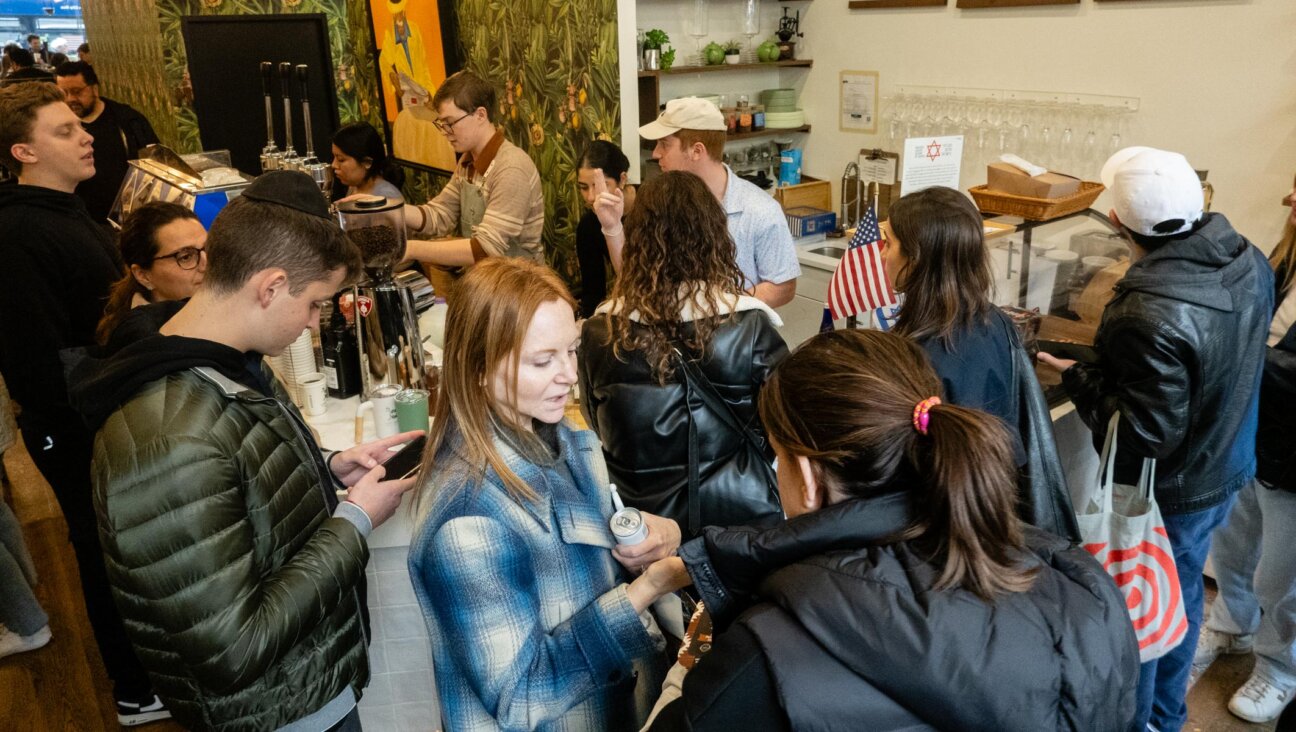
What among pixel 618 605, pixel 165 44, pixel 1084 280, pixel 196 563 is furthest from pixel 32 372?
pixel 165 44

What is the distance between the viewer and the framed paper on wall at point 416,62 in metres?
5.92

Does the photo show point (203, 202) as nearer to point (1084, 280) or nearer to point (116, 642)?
point (116, 642)

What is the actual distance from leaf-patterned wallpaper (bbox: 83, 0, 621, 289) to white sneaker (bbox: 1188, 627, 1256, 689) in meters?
3.42

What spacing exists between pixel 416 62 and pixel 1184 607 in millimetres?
5713

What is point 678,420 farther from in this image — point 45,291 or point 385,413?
point 45,291

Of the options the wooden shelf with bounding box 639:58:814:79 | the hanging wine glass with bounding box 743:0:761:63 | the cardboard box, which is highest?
the hanging wine glass with bounding box 743:0:761:63

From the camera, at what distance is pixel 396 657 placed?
7.39 feet

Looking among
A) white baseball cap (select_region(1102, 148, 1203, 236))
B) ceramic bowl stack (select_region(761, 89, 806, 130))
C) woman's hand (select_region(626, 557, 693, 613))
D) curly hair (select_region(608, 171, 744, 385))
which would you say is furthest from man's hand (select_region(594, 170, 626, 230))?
ceramic bowl stack (select_region(761, 89, 806, 130))

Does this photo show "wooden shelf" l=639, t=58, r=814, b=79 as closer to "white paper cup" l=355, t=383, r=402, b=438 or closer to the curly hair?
the curly hair

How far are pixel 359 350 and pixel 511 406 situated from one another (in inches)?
50.8

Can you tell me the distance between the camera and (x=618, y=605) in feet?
4.93

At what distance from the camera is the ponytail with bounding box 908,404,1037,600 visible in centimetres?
109

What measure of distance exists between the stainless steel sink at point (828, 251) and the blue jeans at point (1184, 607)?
2674 mm

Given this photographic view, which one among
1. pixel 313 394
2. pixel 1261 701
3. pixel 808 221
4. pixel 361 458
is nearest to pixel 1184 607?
pixel 1261 701
